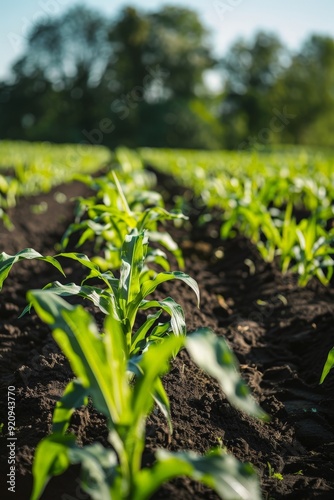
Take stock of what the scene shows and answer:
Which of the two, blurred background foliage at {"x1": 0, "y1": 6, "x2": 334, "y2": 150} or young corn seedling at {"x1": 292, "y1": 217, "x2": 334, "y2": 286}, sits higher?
young corn seedling at {"x1": 292, "y1": 217, "x2": 334, "y2": 286}

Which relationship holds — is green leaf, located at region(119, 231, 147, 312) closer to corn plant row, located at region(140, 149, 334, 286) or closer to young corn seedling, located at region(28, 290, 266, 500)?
young corn seedling, located at region(28, 290, 266, 500)

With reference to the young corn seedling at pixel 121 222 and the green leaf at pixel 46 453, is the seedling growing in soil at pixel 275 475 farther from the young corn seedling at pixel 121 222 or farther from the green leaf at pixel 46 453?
the young corn seedling at pixel 121 222

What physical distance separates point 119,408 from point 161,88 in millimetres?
43022

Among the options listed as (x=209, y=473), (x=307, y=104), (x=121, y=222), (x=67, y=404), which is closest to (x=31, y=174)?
(x=121, y=222)

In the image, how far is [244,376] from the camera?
8.93 feet

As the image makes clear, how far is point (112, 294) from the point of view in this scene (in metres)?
2.17

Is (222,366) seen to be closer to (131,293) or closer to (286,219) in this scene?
(131,293)

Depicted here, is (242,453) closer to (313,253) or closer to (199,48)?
(313,253)

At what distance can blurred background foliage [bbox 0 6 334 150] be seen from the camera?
129ft

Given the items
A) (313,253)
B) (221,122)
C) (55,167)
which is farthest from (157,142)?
(313,253)

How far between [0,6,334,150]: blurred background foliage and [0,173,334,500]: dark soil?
99.3 ft

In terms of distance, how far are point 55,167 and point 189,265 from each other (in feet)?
20.6

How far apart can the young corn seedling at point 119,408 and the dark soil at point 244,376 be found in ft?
1.17

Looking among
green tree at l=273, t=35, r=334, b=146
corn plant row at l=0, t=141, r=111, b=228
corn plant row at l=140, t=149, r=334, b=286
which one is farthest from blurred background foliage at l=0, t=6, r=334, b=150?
corn plant row at l=140, t=149, r=334, b=286
